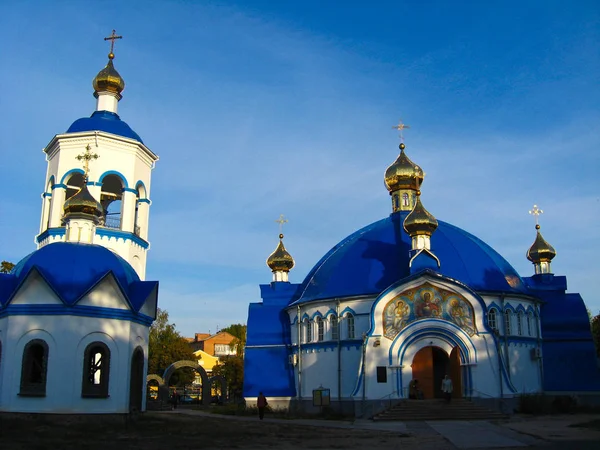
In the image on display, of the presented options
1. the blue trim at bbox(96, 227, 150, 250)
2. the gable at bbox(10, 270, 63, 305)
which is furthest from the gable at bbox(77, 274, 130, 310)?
the blue trim at bbox(96, 227, 150, 250)

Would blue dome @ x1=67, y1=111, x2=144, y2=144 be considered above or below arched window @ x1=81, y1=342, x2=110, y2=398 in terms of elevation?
above

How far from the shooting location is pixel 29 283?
55.5ft

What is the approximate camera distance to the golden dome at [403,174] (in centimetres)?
2853

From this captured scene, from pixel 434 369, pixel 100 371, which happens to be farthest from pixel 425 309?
pixel 100 371

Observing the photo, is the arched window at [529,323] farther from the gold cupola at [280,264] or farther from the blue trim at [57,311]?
the blue trim at [57,311]

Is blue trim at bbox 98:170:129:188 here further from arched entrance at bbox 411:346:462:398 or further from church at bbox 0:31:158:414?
arched entrance at bbox 411:346:462:398

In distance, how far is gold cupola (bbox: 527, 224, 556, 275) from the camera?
28.2 meters

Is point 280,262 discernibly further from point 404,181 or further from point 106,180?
point 106,180

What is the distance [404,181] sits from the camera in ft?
93.6

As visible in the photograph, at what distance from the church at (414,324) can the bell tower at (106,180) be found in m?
7.19

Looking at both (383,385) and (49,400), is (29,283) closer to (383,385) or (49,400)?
(49,400)

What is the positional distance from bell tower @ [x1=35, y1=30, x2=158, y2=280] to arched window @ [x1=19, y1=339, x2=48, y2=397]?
17.3 ft

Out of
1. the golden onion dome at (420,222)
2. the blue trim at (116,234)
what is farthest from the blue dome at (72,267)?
the golden onion dome at (420,222)

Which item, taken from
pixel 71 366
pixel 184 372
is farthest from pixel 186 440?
pixel 184 372
